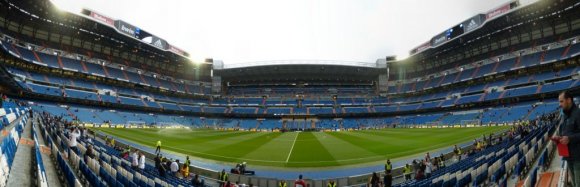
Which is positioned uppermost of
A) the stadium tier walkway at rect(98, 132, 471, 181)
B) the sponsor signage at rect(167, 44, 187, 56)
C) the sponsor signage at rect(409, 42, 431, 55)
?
the sponsor signage at rect(409, 42, 431, 55)

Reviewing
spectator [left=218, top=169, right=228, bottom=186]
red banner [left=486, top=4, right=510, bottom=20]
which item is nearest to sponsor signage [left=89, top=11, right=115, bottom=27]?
spectator [left=218, top=169, right=228, bottom=186]

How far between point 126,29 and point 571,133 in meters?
64.7

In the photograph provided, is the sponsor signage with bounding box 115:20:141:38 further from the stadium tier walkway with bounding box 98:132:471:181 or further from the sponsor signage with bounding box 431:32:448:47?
the sponsor signage with bounding box 431:32:448:47

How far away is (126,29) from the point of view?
190 feet

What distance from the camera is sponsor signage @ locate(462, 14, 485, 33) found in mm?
52675

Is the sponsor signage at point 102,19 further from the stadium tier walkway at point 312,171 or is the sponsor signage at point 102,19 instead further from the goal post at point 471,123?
the goal post at point 471,123

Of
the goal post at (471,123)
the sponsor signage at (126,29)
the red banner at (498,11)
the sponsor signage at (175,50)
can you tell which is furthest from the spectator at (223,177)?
the sponsor signage at (175,50)

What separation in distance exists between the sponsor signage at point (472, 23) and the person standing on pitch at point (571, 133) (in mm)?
56796

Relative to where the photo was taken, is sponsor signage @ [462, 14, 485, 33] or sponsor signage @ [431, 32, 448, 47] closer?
sponsor signage @ [462, 14, 485, 33]

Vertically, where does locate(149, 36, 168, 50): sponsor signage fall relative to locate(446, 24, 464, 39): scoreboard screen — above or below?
below

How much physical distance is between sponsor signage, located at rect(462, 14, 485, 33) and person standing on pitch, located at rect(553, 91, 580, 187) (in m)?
56.8

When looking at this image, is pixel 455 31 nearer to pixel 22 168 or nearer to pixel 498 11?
pixel 498 11

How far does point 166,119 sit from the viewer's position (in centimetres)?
6266

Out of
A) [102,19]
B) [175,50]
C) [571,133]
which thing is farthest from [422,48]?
[571,133]
